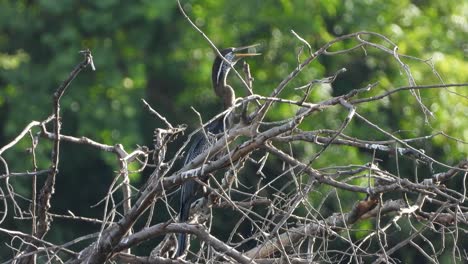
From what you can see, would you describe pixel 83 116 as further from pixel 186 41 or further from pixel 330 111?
pixel 330 111

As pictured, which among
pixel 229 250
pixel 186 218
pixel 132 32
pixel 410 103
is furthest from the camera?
pixel 132 32

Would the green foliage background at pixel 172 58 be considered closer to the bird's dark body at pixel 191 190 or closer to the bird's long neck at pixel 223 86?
the bird's long neck at pixel 223 86

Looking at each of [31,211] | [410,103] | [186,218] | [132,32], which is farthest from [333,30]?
[31,211]

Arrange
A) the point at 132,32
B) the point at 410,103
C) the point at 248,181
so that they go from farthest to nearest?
1. the point at 132,32
2. the point at 410,103
3. the point at 248,181

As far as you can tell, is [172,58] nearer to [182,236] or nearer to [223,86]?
[223,86]

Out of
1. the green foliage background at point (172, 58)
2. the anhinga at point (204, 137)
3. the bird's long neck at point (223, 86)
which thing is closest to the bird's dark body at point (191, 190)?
the anhinga at point (204, 137)

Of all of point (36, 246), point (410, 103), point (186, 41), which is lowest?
point (410, 103)

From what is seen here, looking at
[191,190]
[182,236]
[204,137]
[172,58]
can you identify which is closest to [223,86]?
[204,137]

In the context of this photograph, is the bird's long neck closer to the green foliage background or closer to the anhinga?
the anhinga

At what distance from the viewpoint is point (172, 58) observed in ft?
30.9

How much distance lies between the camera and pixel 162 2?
899cm

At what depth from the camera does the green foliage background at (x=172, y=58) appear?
8680mm

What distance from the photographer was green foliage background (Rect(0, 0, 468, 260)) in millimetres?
8680

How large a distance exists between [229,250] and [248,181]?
457 cm
